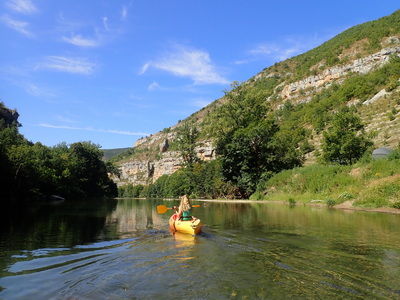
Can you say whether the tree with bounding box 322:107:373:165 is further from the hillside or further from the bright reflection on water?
the bright reflection on water

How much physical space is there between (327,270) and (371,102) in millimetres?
61924

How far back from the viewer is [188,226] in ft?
41.9

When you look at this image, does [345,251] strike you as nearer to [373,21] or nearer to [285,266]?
[285,266]

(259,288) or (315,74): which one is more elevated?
(315,74)

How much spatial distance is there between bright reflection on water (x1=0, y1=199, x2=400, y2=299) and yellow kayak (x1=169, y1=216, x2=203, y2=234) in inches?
13.5

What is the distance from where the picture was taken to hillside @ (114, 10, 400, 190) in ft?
164

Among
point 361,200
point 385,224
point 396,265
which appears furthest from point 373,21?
point 396,265

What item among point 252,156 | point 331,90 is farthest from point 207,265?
point 331,90

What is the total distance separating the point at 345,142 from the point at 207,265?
28.7 m

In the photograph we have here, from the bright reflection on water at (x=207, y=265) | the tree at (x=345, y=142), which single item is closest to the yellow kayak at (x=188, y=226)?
the bright reflection on water at (x=207, y=265)

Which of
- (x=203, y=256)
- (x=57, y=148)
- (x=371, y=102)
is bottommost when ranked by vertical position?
(x=203, y=256)

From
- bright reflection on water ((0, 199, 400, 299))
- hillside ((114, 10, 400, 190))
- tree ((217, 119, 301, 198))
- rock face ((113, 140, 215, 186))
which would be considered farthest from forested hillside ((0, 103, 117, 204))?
rock face ((113, 140, 215, 186))

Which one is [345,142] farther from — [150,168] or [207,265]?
[150,168]

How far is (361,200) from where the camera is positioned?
865 inches
